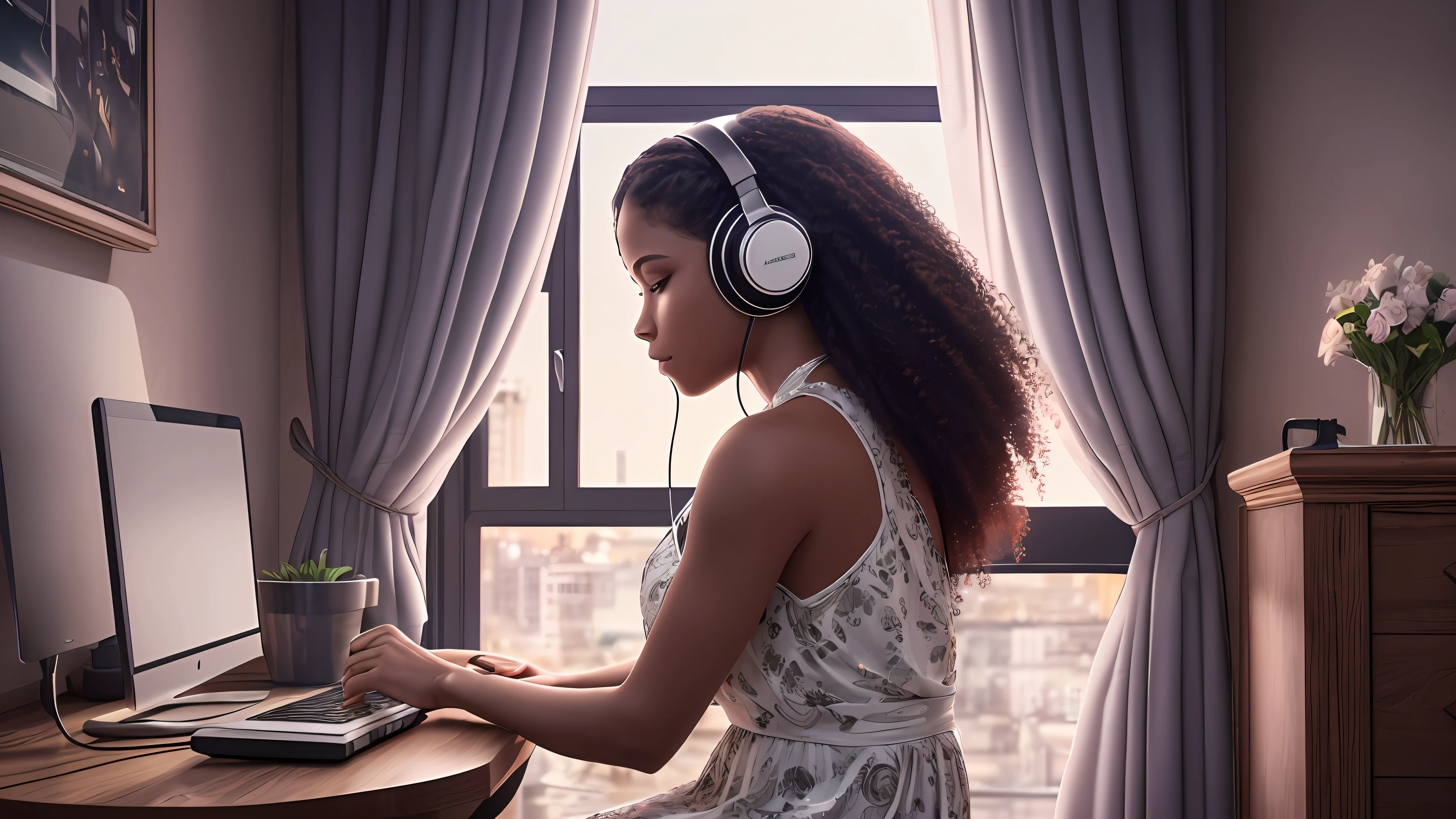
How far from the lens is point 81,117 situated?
143 cm

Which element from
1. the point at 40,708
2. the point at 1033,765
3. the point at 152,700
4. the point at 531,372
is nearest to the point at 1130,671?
the point at 1033,765

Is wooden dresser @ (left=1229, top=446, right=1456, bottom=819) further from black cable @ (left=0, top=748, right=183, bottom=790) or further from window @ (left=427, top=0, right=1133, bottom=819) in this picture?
black cable @ (left=0, top=748, right=183, bottom=790)

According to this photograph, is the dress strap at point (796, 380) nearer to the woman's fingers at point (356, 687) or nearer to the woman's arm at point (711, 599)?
the woman's arm at point (711, 599)

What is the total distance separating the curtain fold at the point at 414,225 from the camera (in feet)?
6.91

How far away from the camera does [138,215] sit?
158 centimetres

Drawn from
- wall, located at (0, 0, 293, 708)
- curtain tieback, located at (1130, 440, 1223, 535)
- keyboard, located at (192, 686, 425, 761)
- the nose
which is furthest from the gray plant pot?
curtain tieback, located at (1130, 440, 1223, 535)

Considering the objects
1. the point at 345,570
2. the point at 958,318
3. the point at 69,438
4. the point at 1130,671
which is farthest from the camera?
the point at 1130,671

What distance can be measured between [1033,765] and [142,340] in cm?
232

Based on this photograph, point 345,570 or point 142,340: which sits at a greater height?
point 142,340

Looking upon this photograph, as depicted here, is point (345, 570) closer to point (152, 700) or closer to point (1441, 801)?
point (152, 700)

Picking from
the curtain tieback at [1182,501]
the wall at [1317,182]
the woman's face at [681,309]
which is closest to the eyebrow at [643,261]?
the woman's face at [681,309]

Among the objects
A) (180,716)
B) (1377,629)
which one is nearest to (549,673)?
(180,716)

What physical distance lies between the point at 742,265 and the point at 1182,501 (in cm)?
155

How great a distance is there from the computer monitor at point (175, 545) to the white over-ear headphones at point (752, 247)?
764 mm
